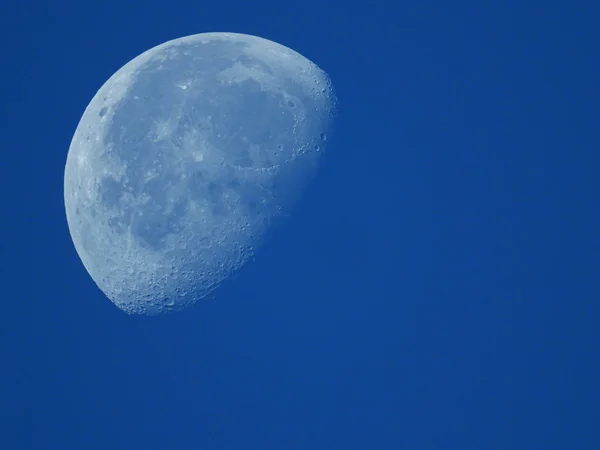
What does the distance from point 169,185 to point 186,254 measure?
287mm

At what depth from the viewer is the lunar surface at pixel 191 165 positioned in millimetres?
2662

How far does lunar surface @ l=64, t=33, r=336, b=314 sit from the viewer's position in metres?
2.66

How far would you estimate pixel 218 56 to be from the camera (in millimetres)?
2928

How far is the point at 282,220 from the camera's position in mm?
2734

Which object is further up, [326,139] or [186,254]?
[326,139]

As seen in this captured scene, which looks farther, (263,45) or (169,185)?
(263,45)

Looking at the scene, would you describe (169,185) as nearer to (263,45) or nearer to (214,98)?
(214,98)

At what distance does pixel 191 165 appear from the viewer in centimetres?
266

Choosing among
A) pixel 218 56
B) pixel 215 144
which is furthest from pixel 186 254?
pixel 218 56

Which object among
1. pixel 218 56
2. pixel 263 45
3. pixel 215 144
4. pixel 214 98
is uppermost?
pixel 263 45

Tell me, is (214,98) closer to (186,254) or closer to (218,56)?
(218,56)

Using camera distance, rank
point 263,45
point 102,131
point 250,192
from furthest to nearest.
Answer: point 263,45 → point 102,131 → point 250,192

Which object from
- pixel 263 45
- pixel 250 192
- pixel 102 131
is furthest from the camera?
pixel 263 45

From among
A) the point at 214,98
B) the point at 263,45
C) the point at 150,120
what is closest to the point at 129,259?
the point at 150,120
